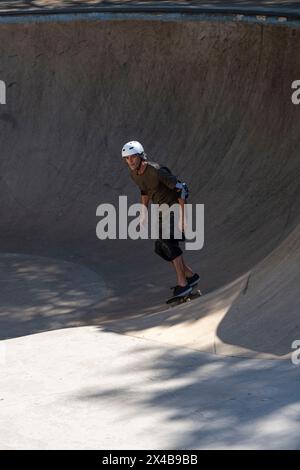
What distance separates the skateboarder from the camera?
1041 cm

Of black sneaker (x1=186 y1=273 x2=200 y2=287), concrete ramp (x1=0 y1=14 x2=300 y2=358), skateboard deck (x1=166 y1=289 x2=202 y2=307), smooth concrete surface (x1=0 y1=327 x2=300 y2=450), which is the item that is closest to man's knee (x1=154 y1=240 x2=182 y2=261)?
black sneaker (x1=186 y1=273 x2=200 y2=287)

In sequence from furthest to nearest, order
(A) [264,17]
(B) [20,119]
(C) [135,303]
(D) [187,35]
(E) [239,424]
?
(B) [20,119] → (D) [187,35] → (A) [264,17] → (C) [135,303] → (E) [239,424]

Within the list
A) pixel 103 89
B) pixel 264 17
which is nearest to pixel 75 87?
pixel 103 89

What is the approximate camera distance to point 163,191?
10.6 m

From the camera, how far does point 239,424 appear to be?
6336 mm

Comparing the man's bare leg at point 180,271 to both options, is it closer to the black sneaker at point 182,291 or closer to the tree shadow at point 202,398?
the black sneaker at point 182,291

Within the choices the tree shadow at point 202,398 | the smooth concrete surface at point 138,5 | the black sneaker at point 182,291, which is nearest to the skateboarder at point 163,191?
the black sneaker at point 182,291

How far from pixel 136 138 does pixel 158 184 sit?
15.0ft

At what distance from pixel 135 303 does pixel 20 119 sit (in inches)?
231

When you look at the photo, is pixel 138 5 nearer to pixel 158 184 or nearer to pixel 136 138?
pixel 136 138

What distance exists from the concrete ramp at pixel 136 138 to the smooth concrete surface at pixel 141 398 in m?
1.54
